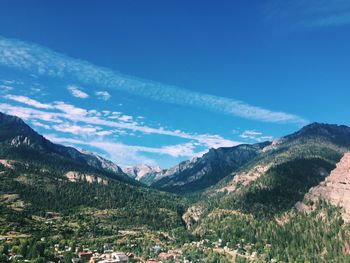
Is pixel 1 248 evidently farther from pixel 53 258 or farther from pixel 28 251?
pixel 53 258

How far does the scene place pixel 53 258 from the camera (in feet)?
654

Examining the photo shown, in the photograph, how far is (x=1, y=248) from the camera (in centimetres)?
19062

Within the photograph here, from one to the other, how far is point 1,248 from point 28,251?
13095 mm

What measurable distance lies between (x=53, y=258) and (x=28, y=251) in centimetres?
1407

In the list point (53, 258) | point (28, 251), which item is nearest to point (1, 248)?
point (28, 251)

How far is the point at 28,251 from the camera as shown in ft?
627

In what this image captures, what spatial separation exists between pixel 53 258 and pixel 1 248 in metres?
25.5
